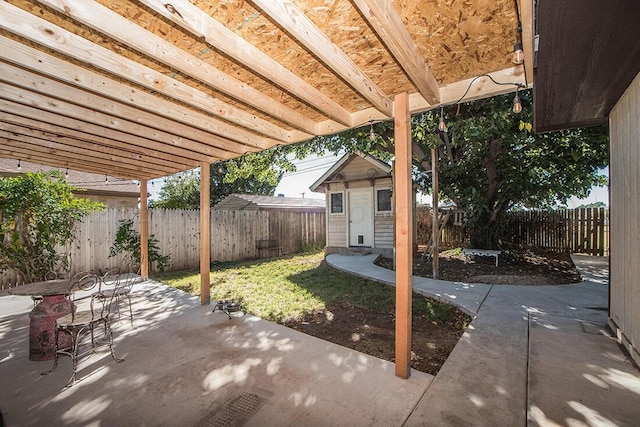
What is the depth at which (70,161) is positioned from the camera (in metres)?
4.86

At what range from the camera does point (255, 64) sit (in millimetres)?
2061

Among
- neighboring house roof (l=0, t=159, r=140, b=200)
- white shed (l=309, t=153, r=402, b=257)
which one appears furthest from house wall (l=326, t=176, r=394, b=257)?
neighboring house roof (l=0, t=159, r=140, b=200)

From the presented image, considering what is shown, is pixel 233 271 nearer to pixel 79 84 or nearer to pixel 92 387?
pixel 92 387

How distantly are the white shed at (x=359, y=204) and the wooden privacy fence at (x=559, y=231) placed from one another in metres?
4.04

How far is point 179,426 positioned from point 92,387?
43.8 inches

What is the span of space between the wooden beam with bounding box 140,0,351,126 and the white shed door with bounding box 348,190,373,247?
7.79m

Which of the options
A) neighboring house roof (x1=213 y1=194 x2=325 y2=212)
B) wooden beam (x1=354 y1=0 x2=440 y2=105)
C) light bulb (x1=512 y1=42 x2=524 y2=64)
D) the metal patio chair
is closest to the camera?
wooden beam (x1=354 y1=0 x2=440 y2=105)

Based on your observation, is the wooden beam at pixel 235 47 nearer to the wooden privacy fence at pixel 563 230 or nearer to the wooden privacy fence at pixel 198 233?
the wooden privacy fence at pixel 198 233

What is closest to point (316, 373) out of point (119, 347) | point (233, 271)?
point (119, 347)

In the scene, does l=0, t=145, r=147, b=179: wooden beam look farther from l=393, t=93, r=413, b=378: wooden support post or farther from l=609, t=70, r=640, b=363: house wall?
l=609, t=70, r=640, b=363: house wall

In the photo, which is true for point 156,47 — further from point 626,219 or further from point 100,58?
point 626,219

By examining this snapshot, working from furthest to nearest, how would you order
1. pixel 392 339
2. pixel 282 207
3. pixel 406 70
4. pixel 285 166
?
pixel 282 207
pixel 285 166
pixel 392 339
pixel 406 70

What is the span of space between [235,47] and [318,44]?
569mm

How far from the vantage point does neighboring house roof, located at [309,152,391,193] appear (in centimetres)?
964
